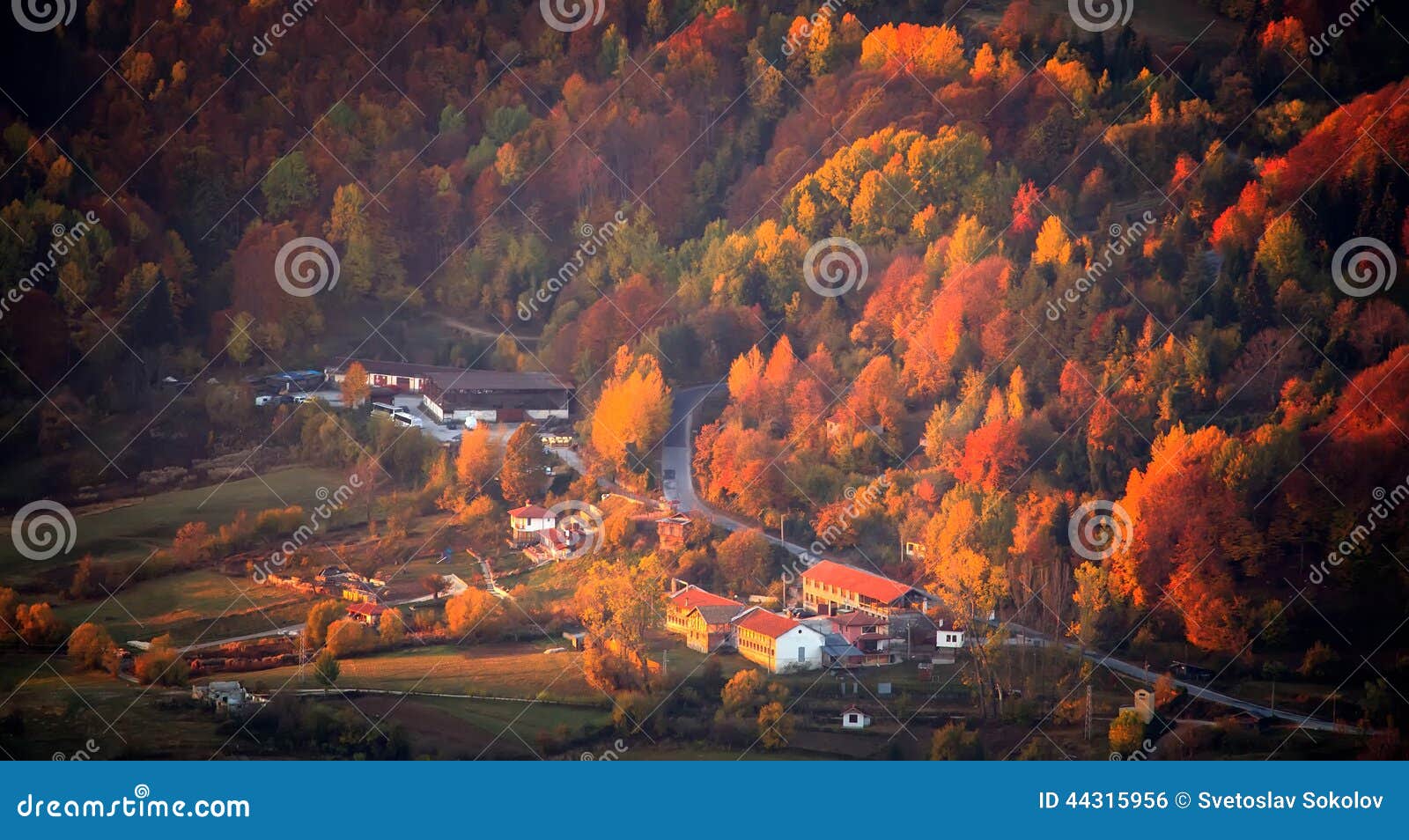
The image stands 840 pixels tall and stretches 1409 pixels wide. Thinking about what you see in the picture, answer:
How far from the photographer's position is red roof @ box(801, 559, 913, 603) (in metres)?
19.3

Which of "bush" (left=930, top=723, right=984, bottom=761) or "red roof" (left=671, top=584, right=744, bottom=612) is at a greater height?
"red roof" (left=671, top=584, right=744, bottom=612)

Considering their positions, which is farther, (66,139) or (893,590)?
(66,139)

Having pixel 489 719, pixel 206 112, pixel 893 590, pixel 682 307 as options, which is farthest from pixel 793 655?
pixel 206 112

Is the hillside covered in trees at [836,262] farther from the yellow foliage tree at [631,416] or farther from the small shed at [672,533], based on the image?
the small shed at [672,533]

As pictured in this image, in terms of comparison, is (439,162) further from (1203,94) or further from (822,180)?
(1203,94)

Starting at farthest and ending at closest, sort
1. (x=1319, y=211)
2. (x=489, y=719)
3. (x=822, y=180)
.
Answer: (x=822, y=180) < (x=1319, y=211) < (x=489, y=719)

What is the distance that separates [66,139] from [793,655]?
387 inches

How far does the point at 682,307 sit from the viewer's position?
2194 centimetres

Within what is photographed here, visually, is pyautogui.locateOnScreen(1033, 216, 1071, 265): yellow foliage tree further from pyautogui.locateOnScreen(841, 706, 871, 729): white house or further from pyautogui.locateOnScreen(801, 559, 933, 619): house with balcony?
pyautogui.locateOnScreen(841, 706, 871, 729): white house

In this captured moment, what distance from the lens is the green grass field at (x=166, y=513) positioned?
2061 centimetres

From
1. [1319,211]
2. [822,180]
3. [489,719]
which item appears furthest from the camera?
[822,180]

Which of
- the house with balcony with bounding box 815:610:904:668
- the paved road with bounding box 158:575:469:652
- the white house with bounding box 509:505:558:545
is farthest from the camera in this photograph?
the white house with bounding box 509:505:558:545

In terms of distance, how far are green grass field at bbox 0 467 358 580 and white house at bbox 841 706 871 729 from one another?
5294mm

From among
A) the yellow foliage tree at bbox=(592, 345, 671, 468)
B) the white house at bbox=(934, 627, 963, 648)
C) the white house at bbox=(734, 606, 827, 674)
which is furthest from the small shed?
the white house at bbox=(934, 627, 963, 648)
